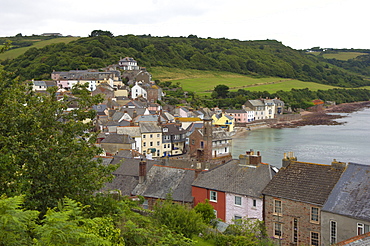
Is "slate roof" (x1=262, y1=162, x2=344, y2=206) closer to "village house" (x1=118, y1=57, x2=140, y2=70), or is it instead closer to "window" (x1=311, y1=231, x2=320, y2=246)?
"window" (x1=311, y1=231, x2=320, y2=246)

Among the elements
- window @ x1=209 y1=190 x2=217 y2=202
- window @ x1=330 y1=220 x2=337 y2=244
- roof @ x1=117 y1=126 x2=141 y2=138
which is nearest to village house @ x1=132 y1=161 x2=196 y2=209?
window @ x1=209 y1=190 x2=217 y2=202

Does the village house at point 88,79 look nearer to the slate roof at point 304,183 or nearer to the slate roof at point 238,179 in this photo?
the slate roof at point 238,179

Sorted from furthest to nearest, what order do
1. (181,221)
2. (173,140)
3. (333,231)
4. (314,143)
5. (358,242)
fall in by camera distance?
(314,143)
(173,140)
(333,231)
(181,221)
(358,242)

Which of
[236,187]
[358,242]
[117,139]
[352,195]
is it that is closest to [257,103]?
[117,139]

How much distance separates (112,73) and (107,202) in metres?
87.7

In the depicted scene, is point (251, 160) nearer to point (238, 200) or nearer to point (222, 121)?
point (238, 200)

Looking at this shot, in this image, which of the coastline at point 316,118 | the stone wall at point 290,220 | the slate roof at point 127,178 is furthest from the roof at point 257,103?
the stone wall at point 290,220

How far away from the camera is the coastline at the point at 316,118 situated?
312 feet

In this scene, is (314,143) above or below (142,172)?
below

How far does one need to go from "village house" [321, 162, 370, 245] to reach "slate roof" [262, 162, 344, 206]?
1.42 feet

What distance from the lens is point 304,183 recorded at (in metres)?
19.1

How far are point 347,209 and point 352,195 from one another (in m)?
0.77

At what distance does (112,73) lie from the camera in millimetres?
96500

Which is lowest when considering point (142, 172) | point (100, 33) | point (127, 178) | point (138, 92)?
point (127, 178)
